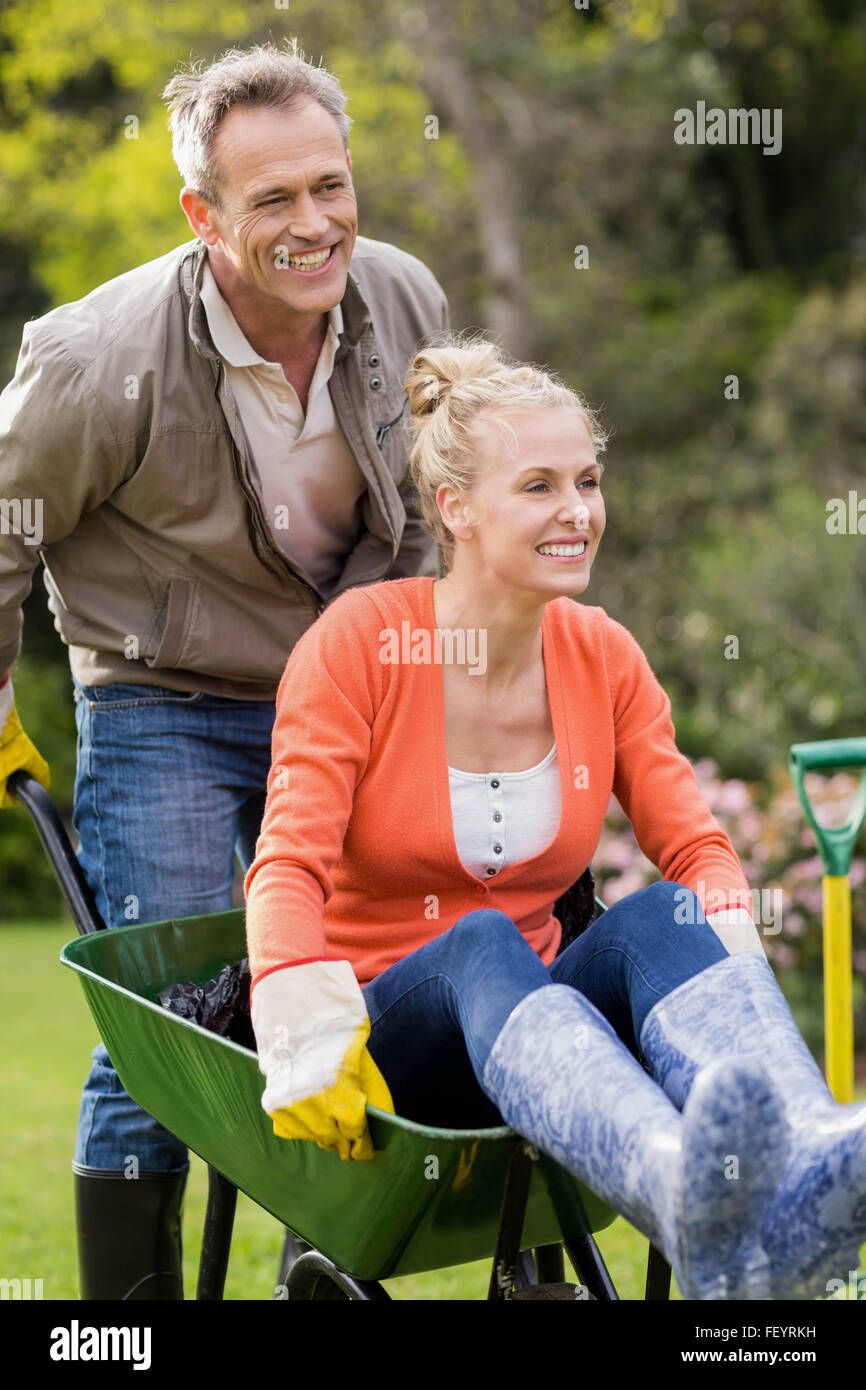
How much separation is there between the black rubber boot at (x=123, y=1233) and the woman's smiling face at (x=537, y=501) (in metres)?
1.01

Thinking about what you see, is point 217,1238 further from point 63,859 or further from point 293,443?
point 293,443

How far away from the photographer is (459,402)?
Result: 6.40ft

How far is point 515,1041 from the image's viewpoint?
1497mm

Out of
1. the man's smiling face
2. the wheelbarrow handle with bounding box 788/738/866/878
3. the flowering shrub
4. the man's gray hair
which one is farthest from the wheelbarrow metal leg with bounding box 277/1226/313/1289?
the flowering shrub

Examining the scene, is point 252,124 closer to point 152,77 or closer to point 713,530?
point 713,530

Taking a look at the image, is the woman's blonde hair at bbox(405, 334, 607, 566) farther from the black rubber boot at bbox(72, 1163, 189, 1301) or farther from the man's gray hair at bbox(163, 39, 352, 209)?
the black rubber boot at bbox(72, 1163, 189, 1301)

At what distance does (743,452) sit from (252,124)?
28.3 ft

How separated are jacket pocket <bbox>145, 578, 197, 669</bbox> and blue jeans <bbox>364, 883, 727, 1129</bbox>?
64 cm

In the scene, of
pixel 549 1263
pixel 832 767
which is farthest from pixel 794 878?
pixel 549 1263

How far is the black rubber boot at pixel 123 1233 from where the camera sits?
2.19 metres

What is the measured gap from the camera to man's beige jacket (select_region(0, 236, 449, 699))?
2072mm

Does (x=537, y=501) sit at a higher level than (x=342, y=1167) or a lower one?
higher

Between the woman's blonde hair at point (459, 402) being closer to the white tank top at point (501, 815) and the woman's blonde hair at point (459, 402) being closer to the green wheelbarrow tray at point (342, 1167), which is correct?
the white tank top at point (501, 815)

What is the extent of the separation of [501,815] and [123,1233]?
0.85 meters
